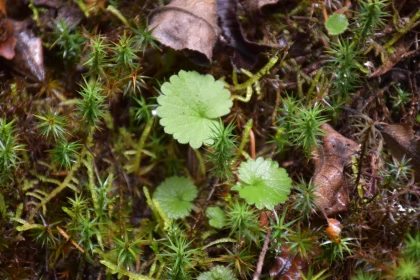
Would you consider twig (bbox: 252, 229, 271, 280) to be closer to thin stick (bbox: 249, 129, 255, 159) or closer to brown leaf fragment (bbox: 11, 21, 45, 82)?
thin stick (bbox: 249, 129, 255, 159)

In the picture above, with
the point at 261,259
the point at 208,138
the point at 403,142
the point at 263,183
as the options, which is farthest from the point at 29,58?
the point at 403,142

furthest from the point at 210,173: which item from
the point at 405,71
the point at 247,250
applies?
the point at 405,71

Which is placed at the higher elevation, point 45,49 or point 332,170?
point 45,49

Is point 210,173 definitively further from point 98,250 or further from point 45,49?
point 45,49

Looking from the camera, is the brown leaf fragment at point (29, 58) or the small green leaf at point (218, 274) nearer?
the small green leaf at point (218, 274)

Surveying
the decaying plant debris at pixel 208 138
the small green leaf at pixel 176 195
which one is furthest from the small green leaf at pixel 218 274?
the small green leaf at pixel 176 195

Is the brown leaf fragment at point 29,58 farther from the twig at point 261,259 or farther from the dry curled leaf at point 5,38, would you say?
the twig at point 261,259

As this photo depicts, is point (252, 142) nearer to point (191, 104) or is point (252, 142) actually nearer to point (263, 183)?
point (263, 183)
